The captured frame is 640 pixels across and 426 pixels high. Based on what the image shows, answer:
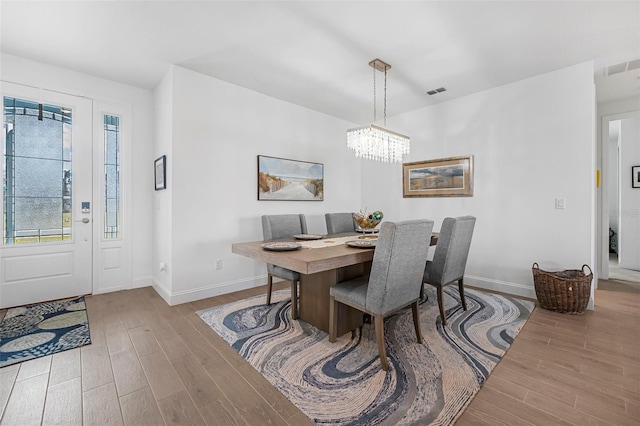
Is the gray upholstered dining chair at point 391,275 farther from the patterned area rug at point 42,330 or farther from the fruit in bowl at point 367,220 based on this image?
the patterned area rug at point 42,330

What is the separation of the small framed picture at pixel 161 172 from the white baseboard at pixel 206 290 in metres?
1.18

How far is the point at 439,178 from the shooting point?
13.4 ft

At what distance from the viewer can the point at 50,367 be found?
1.87 metres

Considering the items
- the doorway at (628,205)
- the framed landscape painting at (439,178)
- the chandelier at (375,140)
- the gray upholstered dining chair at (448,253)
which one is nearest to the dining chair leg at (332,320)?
the gray upholstered dining chair at (448,253)

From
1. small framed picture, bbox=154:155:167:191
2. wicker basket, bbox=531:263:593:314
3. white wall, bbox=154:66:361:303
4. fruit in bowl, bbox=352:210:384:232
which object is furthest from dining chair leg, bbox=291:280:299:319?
wicker basket, bbox=531:263:593:314

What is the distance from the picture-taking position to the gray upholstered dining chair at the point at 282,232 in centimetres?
268

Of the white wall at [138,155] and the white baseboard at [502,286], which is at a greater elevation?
the white wall at [138,155]

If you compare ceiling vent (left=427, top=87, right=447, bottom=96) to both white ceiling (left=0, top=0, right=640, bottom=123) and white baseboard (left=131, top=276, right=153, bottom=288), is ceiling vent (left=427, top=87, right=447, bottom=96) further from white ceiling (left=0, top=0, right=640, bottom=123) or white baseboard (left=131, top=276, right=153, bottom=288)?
white baseboard (left=131, top=276, right=153, bottom=288)

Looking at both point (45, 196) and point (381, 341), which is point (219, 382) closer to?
point (381, 341)

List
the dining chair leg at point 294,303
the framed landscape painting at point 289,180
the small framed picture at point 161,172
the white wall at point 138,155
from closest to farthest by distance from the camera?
the dining chair leg at point 294,303 → the small framed picture at point 161,172 → the white wall at point 138,155 → the framed landscape painting at point 289,180

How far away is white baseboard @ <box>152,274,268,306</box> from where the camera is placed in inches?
121

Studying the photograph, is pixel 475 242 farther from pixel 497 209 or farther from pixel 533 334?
pixel 533 334

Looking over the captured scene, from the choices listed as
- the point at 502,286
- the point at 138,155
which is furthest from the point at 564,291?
the point at 138,155

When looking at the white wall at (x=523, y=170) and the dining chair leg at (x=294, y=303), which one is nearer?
the dining chair leg at (x=294, y=303)
